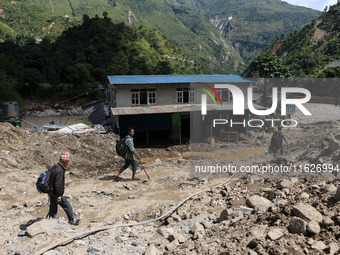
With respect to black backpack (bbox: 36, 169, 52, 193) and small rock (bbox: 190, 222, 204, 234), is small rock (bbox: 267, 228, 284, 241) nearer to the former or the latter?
small rock (bbox: 190, 222, 204, 234)

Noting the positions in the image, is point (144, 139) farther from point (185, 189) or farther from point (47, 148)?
point (185, 189)

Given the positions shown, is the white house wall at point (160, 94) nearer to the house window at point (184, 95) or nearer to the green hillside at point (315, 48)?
the house window at point (184, 95)

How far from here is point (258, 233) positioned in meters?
4.86

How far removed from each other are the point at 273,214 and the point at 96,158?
12.6m

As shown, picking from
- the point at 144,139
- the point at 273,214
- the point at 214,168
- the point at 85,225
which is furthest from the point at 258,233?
the point at 144,139

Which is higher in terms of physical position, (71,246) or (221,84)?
(221,84)

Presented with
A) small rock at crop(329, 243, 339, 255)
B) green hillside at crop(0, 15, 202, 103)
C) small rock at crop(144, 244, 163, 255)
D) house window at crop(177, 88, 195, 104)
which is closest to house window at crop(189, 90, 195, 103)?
house window at crop(177, 88, 195, 104)

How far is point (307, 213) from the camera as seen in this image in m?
4.98

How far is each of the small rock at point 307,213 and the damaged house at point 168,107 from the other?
15878 millimetres

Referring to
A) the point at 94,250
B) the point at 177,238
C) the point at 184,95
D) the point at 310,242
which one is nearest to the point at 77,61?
the point at 184,95

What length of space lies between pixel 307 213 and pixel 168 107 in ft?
58.0

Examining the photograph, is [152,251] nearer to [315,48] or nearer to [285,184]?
[285,184]

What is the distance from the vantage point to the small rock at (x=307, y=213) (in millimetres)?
4934

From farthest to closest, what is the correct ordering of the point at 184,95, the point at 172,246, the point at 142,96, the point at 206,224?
the point at 184,95
the point at 142,96
the point at 206,224
the point at 172,246
